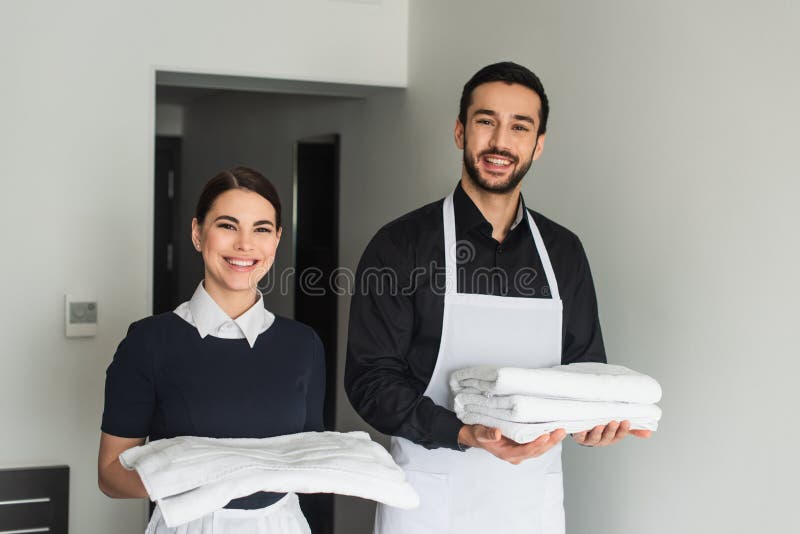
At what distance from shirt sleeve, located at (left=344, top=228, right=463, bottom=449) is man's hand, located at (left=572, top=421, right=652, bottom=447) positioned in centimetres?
22

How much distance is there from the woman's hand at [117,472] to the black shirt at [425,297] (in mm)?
442

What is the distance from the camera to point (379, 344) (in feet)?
5.56

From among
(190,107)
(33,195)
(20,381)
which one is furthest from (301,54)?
(190,107)

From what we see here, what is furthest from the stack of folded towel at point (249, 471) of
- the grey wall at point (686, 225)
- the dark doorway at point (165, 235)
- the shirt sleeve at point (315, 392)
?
the dark doorway at point (165, 235)

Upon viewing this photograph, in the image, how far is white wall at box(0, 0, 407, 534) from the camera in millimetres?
2525

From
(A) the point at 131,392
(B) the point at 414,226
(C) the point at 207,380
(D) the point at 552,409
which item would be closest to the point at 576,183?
(B) the point at 414,226

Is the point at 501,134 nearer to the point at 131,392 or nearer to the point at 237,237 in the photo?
the point at 237,237

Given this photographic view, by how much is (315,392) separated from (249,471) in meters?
0.36

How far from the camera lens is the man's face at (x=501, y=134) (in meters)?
1.70

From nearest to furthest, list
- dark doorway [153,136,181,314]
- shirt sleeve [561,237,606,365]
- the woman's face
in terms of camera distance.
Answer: the woman's face
shirt sleeve [561,237,606,365]
dark doorway [153,136,181,314]

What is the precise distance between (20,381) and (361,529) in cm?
134

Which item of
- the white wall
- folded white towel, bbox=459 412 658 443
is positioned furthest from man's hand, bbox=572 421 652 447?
the white wall

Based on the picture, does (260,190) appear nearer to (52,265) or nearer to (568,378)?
(568,378)

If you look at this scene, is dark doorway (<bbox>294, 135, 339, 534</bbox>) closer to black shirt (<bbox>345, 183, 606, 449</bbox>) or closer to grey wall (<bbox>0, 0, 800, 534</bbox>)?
grey wall (<bbox>0, 0, 800, 534</bbox>)
